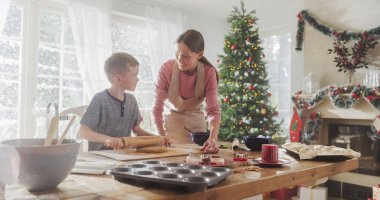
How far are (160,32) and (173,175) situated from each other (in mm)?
4177

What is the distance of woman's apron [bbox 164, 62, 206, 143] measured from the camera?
206 centimetres

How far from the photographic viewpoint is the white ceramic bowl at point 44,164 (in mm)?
697

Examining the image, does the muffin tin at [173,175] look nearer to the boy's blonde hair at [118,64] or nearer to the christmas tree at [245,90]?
the boy's blonde hair at [118,64]

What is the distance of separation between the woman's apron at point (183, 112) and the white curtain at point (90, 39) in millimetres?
2111

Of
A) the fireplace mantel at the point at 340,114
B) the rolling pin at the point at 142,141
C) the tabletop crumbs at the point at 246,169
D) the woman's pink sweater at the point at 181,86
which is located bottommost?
the tabletop crumbs at the point at 246,169

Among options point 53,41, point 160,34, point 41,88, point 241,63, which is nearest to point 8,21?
point 53,41

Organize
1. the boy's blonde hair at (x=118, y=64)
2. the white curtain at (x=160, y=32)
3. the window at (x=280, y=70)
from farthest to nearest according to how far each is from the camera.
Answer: the window at (x=280, y=70), the white curtain at (x=160, y=32), the boy's blonde hair at (x=118, y=64)

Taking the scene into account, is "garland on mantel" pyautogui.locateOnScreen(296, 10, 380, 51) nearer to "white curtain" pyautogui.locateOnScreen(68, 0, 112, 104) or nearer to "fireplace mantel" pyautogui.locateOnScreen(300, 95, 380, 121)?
"fireplace mantel" pyautogui.locateOnScreen(300, 95, 380, 121)

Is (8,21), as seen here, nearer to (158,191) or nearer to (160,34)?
(160,34)

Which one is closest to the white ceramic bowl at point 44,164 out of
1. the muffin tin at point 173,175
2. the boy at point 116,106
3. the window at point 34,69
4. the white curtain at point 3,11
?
the muffin tin at point 173,175

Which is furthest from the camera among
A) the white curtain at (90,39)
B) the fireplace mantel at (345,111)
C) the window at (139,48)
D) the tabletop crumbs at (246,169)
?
the window at (139,48)

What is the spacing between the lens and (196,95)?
2090 mm

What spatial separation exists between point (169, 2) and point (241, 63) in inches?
57.2

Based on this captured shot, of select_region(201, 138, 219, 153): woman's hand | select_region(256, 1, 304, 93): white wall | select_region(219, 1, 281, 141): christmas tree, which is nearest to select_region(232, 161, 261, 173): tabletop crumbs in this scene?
select_region(201, 138, 219, 153): woman's hand
